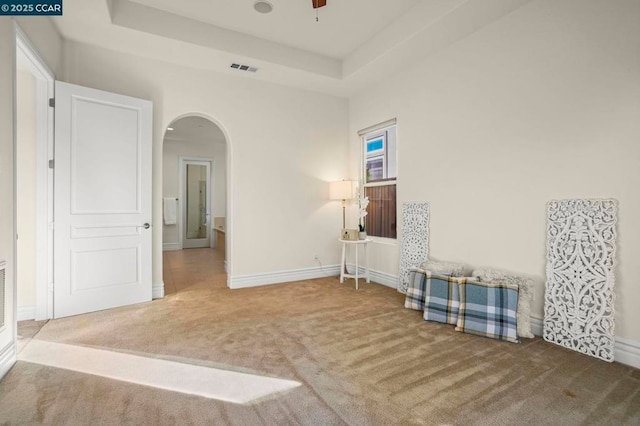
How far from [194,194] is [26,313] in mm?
5603

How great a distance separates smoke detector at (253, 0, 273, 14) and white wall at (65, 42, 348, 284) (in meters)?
1.11

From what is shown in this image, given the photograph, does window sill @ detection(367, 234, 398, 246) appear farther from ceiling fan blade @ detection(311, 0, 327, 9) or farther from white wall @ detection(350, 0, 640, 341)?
ceiling fan blade @ detection(311, 0, 327, 9)

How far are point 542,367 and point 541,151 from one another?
5.66 ft

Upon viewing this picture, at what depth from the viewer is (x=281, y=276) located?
4.49m

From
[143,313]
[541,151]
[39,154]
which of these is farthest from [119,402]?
[541,151]

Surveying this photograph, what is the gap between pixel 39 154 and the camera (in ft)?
9.72

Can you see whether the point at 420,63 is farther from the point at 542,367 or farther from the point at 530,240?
the point at 542,367

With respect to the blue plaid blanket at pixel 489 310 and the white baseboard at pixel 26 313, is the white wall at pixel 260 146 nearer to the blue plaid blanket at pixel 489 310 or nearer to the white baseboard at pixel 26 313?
the white baseboard at pixel 26 313

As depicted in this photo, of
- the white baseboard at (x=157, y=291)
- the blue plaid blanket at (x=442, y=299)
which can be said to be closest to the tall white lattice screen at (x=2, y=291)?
the white baseboard at (x=157, y=291)

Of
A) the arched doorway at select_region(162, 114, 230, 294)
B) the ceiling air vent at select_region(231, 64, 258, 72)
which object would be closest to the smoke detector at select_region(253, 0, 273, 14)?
the ceiling air vent at select_region(231, 64, 258, 72)

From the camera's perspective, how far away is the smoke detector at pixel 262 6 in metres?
3.11

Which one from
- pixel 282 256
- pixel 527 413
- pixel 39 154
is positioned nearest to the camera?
pixel 527 413

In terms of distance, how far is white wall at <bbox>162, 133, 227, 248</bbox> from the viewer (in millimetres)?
7891

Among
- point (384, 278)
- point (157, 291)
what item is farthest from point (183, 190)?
point (384, 278)
